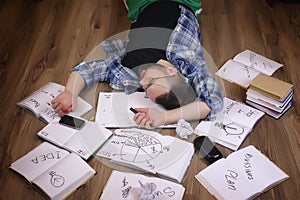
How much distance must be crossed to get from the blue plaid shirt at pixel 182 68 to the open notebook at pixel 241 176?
22 centimetres

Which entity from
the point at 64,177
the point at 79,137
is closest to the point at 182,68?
the point at 79,137

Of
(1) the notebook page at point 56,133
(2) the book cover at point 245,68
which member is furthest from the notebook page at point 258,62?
(1) the notebook page at point 56,133

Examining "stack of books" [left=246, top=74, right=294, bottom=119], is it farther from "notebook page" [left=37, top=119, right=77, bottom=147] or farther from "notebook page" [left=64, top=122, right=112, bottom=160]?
"notebook page" [left=37, top=119, right=77, bottom=147]

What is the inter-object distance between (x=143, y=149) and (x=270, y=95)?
53cm

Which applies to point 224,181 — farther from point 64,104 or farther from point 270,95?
point 64,104

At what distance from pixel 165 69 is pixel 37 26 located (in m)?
0.91

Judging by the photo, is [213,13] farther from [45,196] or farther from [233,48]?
[45,196]

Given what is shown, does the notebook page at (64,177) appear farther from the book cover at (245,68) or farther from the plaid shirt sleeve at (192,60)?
the book cover at (245,68)

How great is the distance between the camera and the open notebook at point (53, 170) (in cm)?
128

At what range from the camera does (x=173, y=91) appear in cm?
145

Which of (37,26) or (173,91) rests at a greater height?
(37,26)

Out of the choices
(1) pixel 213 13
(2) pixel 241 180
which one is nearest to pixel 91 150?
(2) pixel 241 180

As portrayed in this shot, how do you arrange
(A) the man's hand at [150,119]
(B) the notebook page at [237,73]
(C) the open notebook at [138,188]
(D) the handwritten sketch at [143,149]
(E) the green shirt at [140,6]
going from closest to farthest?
(C) the open notebook at [138,188], (D) the handwritten sketch at [143,149], (A) the man's hand at [150,119], (B) the notebook page at [237,73], (E) the green shirt at [140,6]

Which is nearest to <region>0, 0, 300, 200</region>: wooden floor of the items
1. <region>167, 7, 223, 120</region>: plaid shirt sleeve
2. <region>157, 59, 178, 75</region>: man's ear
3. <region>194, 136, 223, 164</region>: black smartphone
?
<region>194, 136, 223, 164</region>: black smartphone
